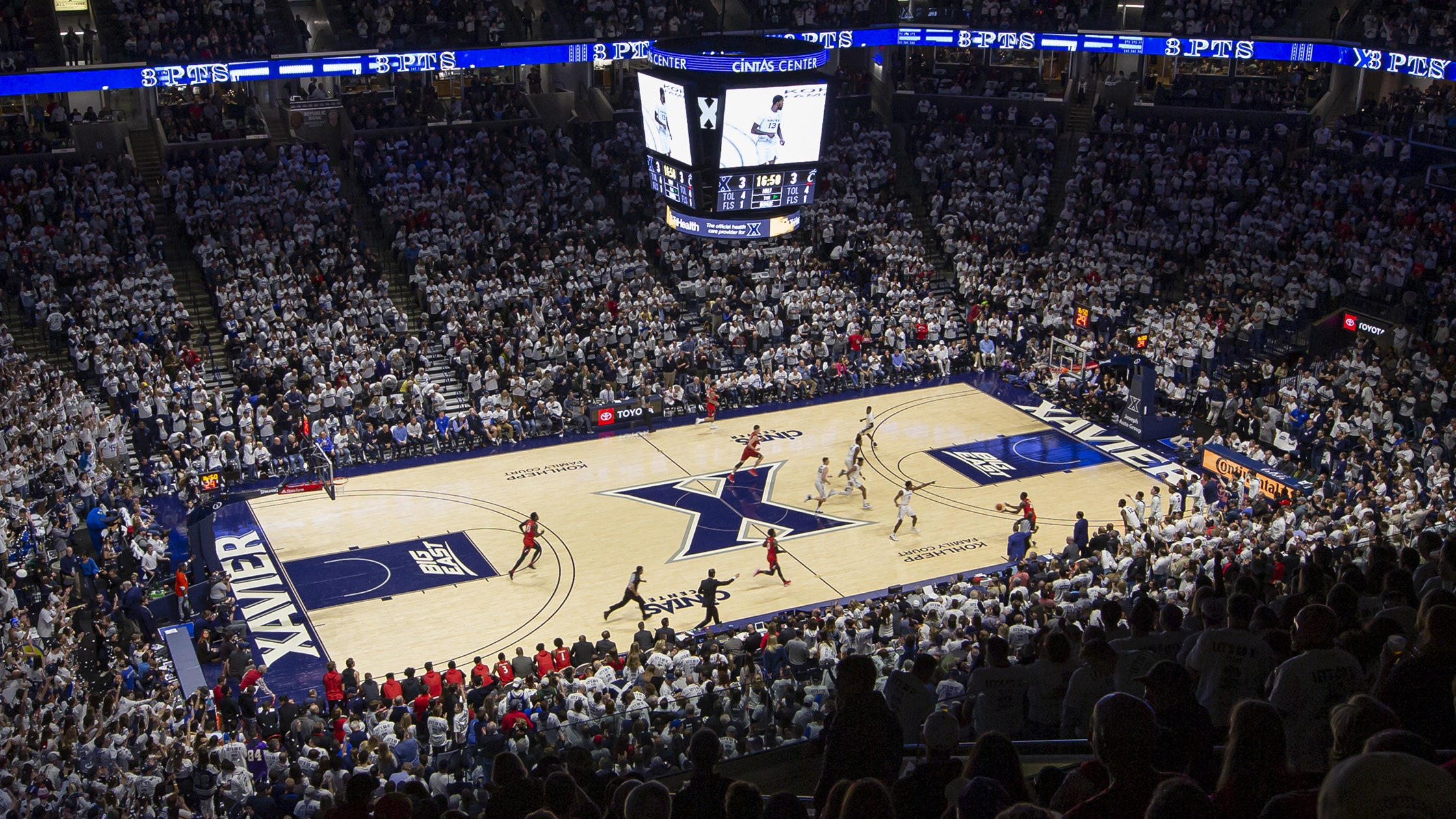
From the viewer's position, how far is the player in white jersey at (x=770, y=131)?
27.2 m

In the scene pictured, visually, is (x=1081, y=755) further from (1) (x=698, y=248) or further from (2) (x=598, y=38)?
(2) (x=598, y=38)

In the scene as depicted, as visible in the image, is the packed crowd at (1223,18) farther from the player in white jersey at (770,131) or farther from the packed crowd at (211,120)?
the packed crowd at (211,120)

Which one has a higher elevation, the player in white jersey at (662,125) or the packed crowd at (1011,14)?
the packed crowd at (1011,14)

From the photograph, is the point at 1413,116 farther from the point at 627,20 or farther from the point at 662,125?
the point at 662,125

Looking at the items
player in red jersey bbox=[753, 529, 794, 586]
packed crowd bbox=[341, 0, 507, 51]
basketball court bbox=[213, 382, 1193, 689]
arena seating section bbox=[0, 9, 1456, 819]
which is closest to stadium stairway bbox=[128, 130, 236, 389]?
arena seating section bbox=[0, 9, 1456, 819]

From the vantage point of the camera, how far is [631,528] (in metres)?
28.1

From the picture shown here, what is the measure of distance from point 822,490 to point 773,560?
4337 millimetres

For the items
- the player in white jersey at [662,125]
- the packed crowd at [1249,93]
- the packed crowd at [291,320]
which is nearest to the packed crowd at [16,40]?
the packed crowd at [291,320]

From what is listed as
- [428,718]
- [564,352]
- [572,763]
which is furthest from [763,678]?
[564,352]

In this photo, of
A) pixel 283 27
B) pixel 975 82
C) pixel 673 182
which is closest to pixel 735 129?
pixel 673 182

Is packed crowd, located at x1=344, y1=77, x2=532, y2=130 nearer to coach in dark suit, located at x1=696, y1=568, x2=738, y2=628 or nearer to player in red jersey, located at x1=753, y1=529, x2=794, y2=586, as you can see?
player in red jersey, located at x1=753, y1=529, x2=794, y2=586

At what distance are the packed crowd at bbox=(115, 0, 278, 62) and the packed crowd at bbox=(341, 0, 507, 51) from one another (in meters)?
2.84

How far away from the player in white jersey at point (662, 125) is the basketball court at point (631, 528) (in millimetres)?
7628

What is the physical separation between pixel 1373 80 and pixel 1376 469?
22186mm
